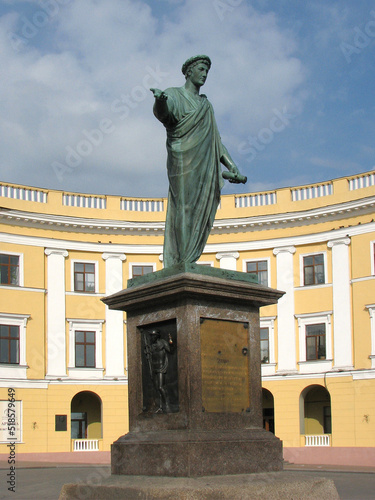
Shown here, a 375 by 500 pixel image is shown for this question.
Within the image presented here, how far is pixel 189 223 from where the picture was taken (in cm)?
777

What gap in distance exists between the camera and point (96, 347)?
33781 millimetres

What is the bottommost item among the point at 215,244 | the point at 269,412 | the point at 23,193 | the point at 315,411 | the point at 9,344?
the point at 269,412

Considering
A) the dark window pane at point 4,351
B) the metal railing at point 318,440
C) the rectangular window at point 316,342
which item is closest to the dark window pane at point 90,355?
the dark window pane at point 4,351

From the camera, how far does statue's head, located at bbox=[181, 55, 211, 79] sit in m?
8.11

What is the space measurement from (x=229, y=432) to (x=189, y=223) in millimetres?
2153

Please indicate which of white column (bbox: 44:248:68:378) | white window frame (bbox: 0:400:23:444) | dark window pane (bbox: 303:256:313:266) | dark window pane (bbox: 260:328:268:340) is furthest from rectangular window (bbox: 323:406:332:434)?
white window frame (bbox: 0:400:23:444)

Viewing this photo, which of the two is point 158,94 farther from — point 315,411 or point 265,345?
point 315,411

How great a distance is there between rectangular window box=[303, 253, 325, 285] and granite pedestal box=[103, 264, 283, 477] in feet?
84.5

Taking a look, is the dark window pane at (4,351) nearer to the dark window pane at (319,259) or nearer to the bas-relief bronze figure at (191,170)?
the dark window pane at (319,259)

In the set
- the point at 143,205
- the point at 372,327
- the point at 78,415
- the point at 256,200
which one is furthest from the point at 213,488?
the point at 143,205

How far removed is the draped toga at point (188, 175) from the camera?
25.4 ft

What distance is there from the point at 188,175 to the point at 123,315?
26.9 meters

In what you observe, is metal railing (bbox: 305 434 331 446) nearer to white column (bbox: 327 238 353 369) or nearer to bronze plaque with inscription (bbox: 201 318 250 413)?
white column (bbox: 327 238 353 369)

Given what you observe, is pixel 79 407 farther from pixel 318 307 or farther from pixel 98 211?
pixel 318 307
